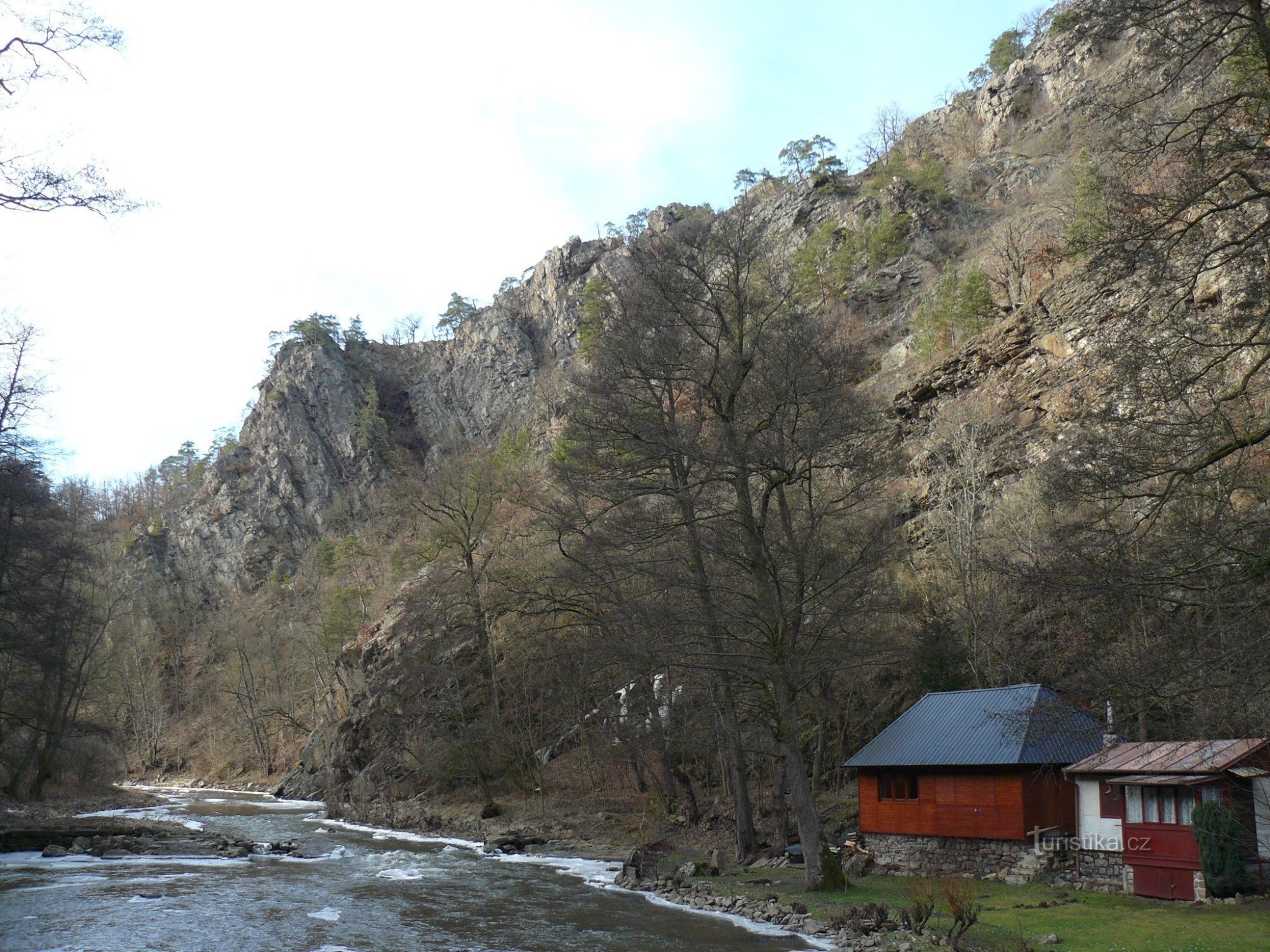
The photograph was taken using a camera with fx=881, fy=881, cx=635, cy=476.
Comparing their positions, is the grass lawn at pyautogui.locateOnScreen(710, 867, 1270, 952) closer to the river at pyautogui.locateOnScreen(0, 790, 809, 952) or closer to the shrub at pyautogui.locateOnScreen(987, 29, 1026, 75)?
the river at pyautogui.locateOnScreen(0, 790, 809, 952)

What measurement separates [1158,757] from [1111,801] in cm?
499

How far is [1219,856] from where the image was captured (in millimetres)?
15148

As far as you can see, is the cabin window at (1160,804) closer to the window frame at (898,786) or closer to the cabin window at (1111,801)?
the cabin window at (1111,801)

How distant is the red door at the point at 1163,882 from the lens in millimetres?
15844

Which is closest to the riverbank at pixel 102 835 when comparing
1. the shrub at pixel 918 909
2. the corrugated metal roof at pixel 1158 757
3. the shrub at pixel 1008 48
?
the shrub at pixel 918 909

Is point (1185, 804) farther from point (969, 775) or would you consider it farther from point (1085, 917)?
point (969, 775)

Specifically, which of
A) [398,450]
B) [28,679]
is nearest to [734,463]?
[28,679]

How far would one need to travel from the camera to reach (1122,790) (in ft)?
57.2

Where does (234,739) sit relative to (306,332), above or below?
below

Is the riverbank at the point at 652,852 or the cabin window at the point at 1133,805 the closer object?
the riverbank at the point at 652,852

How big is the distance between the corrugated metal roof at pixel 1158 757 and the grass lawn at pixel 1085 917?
220 centimetres

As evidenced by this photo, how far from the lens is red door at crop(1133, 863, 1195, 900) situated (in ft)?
52.0

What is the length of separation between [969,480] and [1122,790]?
14891mm

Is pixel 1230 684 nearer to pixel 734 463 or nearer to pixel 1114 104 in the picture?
pixel 1114 104
